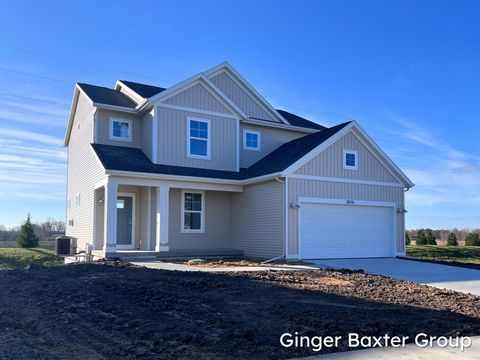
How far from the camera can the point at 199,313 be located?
7.30 m

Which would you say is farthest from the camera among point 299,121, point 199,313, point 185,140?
point 299,121

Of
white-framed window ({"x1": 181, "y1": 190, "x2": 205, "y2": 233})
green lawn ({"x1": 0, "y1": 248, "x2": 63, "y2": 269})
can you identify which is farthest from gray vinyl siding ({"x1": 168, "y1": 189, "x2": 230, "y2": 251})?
green lawn ({"x1": 0, "y1": 248, "x2": 63, "y2": 269})

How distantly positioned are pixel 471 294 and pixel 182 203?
1133 centimetres

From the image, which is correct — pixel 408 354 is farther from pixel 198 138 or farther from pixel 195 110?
pixel 195 110

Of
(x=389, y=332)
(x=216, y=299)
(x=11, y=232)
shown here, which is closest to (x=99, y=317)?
(x=216, y=299)

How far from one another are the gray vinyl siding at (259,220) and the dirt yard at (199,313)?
544cm

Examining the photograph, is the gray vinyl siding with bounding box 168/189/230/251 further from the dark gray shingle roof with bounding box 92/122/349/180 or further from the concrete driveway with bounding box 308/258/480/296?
the concrete driveway with bounding box 308/258/480/296

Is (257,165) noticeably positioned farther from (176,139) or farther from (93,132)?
(93,132)

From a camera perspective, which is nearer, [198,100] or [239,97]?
[198,100]

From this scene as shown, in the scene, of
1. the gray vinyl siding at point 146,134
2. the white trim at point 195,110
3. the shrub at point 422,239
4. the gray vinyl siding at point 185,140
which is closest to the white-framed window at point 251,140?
the gray vinyl siding at point 185,140

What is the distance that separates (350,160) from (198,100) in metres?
6.50

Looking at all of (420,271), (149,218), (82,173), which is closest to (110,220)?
(149,218)

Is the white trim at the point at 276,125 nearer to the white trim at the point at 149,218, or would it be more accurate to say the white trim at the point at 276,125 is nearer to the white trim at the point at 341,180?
the white trim at the point at 341,180

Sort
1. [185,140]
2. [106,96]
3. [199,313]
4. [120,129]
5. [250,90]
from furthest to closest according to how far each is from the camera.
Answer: [250,90], [106,96], [120,129], [185,140], [199,313]
